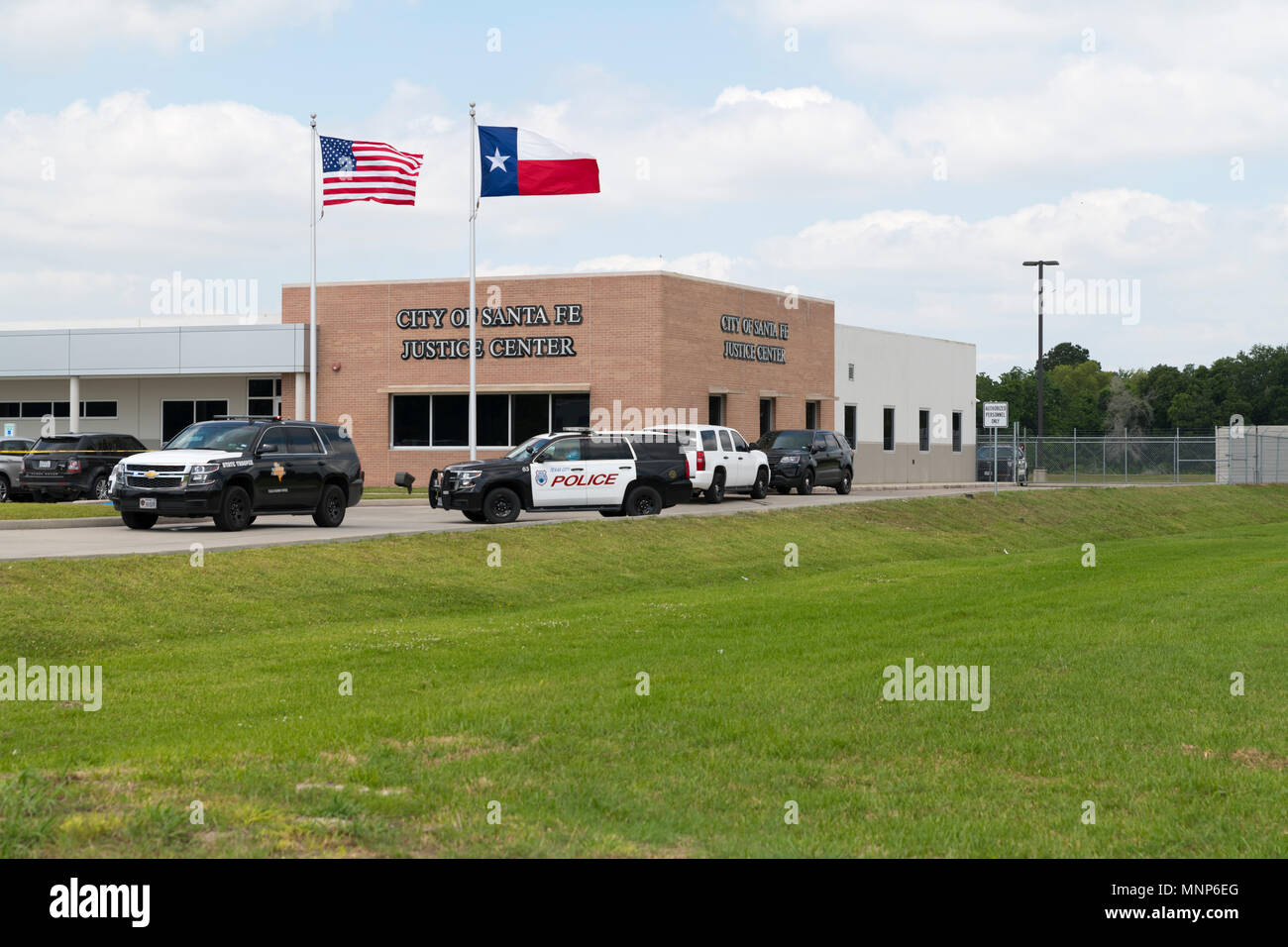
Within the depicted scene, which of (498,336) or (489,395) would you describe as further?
(489,395)

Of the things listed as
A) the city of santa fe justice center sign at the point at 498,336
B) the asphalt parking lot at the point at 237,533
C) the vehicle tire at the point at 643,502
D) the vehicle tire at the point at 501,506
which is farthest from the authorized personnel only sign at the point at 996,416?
the vehicle tire at the point at 501,506

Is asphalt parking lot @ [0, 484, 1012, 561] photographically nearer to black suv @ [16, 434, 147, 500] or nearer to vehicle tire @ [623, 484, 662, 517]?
vehicle tire @ [623, 484, 662, 517]

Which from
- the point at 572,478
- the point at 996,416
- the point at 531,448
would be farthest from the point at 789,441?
the point at 531,448

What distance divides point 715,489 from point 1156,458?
36.4m

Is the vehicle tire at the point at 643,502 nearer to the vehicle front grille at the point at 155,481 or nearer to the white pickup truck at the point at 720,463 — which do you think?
the white pickup truck at the point at 720,463

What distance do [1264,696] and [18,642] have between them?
36.1 feet

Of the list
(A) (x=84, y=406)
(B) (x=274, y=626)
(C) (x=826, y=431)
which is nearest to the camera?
(B) (x=274, y=626)

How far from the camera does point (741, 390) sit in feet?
155

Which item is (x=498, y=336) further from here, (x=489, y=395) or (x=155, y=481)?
(x=155, y=481)

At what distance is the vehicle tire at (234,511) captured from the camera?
77.0 ft

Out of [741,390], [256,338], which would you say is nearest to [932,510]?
[741,390]

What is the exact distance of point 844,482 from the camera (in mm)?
→ 42469

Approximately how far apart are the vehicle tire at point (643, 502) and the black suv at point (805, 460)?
36.5ft

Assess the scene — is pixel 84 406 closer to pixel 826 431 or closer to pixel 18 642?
pixel 826 431
